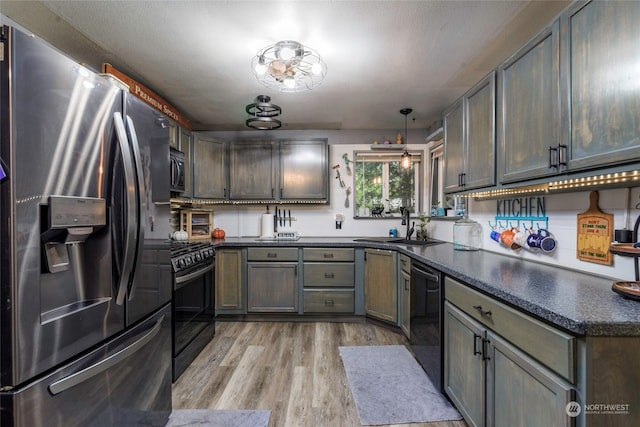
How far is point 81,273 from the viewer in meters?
1.03

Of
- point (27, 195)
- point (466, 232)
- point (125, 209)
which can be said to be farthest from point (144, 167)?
point (466, 232)

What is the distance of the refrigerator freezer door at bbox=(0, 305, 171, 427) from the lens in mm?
872

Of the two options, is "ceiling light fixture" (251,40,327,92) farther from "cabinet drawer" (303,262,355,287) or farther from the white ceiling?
"cabinet drawer" (303,262,355,287)

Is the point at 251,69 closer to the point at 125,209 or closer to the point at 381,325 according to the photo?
the point at 125,209

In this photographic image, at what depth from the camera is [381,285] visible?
298 centimetres

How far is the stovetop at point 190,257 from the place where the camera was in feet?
Answer: 6.96

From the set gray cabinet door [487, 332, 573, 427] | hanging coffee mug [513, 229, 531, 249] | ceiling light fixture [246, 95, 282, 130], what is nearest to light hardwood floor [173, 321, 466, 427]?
gray cabinet door [487, 332, 573, 427]

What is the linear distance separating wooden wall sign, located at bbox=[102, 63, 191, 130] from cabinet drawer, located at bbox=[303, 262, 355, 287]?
7.21 ft

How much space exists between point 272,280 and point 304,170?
1.41m

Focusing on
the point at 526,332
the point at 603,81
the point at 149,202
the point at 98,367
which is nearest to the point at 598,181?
the point at 603,81

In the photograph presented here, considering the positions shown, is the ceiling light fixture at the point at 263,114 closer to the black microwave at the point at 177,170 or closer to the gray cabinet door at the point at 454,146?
the black microwave at the point at 177,170

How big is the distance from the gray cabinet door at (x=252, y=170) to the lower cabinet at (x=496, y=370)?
2474 mm

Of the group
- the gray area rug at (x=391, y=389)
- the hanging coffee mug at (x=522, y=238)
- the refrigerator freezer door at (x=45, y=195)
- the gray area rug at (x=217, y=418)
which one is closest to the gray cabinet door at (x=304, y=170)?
the gray area rug at (x=391, y=389)

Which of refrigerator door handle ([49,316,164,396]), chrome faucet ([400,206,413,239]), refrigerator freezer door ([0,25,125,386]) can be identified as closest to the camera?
refrigerator freezer door ([0,25,125,386])
